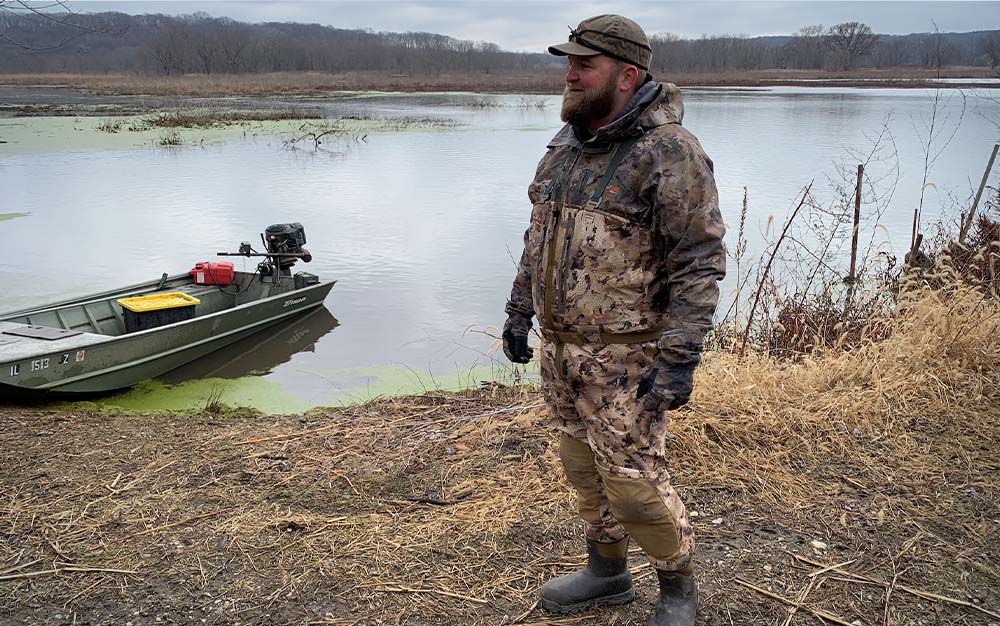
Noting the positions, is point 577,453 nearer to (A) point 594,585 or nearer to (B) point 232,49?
(A) point 594,585

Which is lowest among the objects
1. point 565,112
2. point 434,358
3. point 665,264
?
point 434,358

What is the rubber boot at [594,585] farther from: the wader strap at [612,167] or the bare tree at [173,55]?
the bare tree at [173,55]

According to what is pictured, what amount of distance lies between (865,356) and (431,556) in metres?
3.02

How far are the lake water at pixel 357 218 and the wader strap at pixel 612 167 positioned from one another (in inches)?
197

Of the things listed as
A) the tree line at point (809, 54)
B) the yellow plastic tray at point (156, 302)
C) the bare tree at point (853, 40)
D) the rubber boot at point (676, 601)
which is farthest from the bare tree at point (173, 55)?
the rubber boot at point (676, 601)

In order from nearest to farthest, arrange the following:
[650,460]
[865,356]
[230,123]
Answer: [650,460] < [865,356] < [230,123]

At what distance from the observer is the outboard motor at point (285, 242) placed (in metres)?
9.79

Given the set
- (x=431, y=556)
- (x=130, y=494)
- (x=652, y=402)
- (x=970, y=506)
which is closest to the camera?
(x=652, y=402)

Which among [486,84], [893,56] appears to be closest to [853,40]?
[893,56]

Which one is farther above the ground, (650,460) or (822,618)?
(650,460)

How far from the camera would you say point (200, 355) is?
862 centimetres

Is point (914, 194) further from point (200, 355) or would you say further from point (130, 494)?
point (130, 494)

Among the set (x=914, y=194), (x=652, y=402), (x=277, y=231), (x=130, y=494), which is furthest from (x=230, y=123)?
(x=652, y=402)

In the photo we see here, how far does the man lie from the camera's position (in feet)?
6.95
